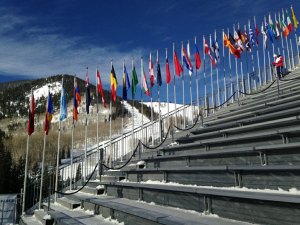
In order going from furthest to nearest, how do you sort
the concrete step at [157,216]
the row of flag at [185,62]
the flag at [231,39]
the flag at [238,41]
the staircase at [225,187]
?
1. the flag at [238,41]
2. the flag at [231,39]
3. the row of flag at [185,62]
4. the concrete step at [157,216]
5. the staircase at [225,187]

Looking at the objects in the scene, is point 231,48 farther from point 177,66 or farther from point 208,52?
point 177,66

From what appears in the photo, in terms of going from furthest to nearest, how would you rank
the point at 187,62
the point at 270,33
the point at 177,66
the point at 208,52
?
the point at 270,33 < the point at 208,52 < the point at 187,62 < the point at 177,66

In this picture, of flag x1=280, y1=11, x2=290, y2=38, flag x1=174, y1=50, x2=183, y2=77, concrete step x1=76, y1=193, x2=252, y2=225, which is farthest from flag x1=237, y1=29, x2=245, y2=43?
concrete step x1=76, y1=193, x2=252, y2=225

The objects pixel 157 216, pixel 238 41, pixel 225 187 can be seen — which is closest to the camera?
pixel 157 216

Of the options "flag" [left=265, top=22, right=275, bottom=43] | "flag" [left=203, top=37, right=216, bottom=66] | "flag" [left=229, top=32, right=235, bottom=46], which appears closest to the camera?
"flag" [left=203, top=37, right=216, bottom=66]

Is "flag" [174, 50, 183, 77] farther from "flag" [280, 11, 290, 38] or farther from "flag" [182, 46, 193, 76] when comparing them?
"flag" [280, 11, 290, 38]

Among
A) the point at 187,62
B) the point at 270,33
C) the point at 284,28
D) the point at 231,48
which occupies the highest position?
the point at 284,28

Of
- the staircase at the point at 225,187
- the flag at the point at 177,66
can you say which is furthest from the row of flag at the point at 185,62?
the staircase at the point at 225,187

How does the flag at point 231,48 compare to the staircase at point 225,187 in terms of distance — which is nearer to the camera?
the staircase at point 225,187

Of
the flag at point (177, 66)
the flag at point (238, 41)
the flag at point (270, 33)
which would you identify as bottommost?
the flag at point (177, 66)

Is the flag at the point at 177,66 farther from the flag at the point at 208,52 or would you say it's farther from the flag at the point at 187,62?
the flag at the point at 208,52

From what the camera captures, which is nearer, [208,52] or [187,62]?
[187,62]

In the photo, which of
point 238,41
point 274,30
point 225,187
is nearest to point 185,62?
point 238,41

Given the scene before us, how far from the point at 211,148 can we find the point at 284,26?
746 inches
